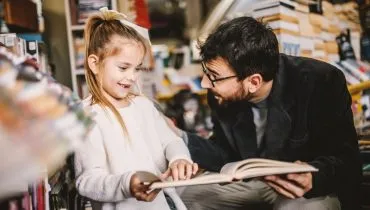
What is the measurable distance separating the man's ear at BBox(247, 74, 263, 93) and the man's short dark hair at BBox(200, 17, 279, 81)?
13 millimetres

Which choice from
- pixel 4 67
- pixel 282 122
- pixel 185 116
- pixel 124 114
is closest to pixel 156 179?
pixel 124 114

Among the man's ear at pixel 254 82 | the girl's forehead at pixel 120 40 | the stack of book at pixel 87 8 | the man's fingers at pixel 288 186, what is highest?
the stack of book at pixel 87 8

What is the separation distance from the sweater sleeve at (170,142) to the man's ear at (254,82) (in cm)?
27

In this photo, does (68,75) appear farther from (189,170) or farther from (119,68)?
(189,170)

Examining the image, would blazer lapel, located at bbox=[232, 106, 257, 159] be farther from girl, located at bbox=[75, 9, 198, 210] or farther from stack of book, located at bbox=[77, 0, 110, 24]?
stack of book, located at bbox=[77, 0, 110, 24]

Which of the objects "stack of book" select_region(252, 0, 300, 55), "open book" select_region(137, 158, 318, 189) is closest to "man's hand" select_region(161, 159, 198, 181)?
"open book" select_region(137, 158, 318, 189)

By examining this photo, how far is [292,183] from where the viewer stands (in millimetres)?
976

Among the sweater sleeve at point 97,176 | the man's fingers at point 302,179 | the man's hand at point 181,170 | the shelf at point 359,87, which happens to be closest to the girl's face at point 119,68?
the sweater sleeve at point 97,176

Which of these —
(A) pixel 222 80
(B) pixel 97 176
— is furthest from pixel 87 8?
(B) pixel 97 176

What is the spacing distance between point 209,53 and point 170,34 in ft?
13.1

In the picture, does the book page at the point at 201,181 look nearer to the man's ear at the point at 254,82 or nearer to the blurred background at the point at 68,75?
the blurred background at the point at 68,75

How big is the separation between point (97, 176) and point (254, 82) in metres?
0.54

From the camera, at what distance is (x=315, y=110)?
1.15 metres

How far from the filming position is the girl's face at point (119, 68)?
99 cm
